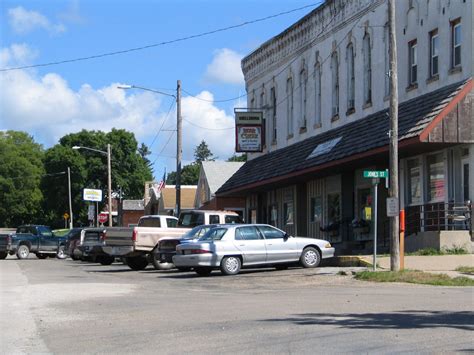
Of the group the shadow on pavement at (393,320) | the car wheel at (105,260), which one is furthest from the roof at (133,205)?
the shadow on pavement at (393,320)

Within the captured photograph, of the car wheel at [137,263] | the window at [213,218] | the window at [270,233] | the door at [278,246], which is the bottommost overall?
the car wheel at [137,263]

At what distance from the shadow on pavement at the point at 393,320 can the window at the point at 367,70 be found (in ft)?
58.6

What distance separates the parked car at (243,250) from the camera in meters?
21.7

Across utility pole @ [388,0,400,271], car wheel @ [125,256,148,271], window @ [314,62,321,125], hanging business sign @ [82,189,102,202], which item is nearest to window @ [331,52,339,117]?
window @ [314,62,321,125]

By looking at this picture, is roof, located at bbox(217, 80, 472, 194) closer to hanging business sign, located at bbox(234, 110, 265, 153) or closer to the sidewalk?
hanging business sign, located at bbox(234, 110, 265, 153)

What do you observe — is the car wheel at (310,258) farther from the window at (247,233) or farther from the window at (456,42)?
the window at (456,42)

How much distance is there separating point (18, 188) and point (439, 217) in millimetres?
82297

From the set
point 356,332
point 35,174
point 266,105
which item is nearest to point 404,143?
point 356,332

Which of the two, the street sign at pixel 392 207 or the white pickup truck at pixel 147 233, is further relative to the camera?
the white pickup truck at pixel 147 233

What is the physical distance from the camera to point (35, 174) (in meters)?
98.8

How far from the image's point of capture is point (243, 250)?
22.0m

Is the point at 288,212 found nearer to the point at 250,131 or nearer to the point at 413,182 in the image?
the point at 250,131

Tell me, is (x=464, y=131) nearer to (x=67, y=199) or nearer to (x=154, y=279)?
(x=154, y=279)

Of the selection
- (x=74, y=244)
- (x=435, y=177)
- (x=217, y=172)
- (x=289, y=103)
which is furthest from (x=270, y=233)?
(x=217, y=172)
